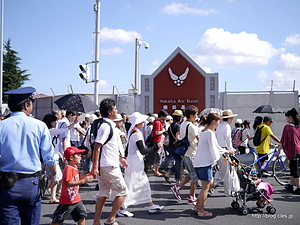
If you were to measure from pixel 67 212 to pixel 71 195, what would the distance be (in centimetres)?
21

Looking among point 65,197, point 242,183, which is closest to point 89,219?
point 65,197

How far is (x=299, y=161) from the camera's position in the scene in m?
7.29

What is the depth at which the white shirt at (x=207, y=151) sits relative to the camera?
5.34 m

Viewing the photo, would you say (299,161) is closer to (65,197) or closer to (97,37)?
(65,197)

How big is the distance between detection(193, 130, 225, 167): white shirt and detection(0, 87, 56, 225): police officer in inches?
116

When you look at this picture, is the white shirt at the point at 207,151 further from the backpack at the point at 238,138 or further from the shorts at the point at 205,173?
the backpack at the point at 238,138

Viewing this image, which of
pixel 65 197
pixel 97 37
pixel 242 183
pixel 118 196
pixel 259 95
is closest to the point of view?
pixel 65 197

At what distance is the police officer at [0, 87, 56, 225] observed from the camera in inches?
114

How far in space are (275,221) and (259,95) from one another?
46.9 ft

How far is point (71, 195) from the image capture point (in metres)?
4.03

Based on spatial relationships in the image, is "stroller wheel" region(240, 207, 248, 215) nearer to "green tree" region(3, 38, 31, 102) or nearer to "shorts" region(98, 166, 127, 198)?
"shorts" region(98, 166, 127, 198)

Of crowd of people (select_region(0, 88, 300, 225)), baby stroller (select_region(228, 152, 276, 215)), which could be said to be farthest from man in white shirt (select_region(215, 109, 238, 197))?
baby stroller (select_region(228, 152, 276, 215))

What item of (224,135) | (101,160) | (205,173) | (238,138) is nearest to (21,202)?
(101,160)

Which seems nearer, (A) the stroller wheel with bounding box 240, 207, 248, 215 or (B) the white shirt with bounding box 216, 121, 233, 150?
(A) the stroller wheel with bounding box 240, 207, 248, 215
